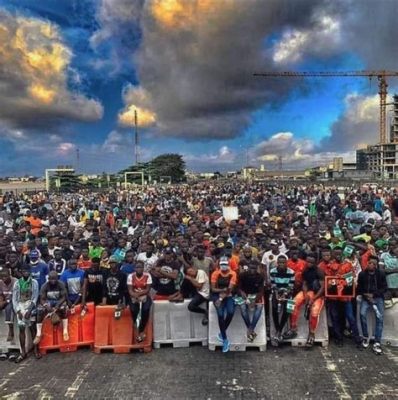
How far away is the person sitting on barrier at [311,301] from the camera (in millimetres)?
7273

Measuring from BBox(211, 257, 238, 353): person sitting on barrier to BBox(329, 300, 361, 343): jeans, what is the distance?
181cm

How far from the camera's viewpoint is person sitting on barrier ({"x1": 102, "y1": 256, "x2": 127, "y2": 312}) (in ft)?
24.5

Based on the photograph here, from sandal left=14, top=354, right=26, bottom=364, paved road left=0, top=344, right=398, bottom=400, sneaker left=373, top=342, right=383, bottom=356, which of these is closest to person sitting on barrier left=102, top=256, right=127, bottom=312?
paved road left=0, top=344, right=398, bottom=400

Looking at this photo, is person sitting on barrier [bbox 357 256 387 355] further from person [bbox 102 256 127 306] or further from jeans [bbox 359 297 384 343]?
person [bbox 102 256 127 306]

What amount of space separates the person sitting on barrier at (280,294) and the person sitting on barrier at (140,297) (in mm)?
2192

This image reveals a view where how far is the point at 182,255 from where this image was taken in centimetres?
876

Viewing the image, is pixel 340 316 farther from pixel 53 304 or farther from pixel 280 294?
pixel 53 304

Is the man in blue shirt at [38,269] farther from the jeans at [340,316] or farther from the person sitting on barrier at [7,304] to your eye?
the jeans at [340,316]

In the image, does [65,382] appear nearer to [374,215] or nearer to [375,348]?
[375,348]

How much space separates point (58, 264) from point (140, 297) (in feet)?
8.29

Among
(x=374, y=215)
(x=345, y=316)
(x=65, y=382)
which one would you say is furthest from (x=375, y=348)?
(x=374, y=215)

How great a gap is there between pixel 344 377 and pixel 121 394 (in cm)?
325

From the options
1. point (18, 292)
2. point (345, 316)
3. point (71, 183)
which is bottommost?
point (345, 316)

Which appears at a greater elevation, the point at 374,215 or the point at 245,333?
the point at 374,215
